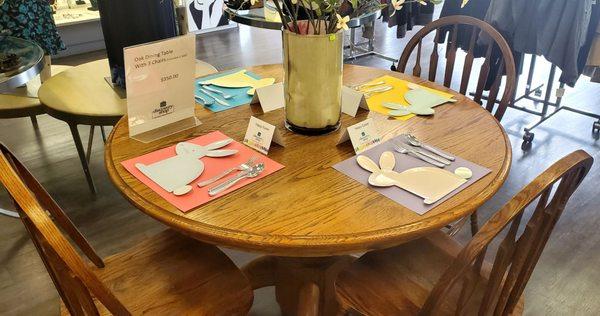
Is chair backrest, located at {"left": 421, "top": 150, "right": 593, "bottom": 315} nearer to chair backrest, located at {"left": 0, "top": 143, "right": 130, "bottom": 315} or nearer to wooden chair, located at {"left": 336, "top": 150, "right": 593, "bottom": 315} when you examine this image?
wooden chair, located at {"left": 336, "top": 150, "right": 593, "bottom": 315}

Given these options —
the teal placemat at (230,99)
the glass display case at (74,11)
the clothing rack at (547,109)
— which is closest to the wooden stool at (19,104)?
the teal placemat at (230,99)

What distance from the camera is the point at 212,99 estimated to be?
1536 millimetres

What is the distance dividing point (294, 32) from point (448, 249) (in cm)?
70


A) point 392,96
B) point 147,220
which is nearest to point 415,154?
point 392,96

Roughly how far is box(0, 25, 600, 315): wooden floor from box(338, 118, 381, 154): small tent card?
2.70 feet

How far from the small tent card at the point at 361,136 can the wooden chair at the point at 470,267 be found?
0.29 metres

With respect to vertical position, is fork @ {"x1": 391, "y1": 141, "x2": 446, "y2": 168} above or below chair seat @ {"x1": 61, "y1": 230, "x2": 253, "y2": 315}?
above

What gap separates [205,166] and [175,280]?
30 cm

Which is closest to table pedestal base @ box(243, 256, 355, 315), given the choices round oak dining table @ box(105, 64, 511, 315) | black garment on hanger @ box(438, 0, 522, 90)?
round oak dining table @ box(105, 64, 511, 315)

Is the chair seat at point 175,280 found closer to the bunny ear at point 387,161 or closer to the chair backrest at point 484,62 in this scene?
A: the bunny ear at point 387,161

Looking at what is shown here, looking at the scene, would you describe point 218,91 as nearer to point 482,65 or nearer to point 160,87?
point 160,87

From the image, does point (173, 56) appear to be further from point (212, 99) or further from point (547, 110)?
point (547, 110)

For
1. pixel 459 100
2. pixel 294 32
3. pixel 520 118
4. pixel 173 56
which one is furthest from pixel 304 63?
pixel 520 118

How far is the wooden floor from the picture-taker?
1815 mm
